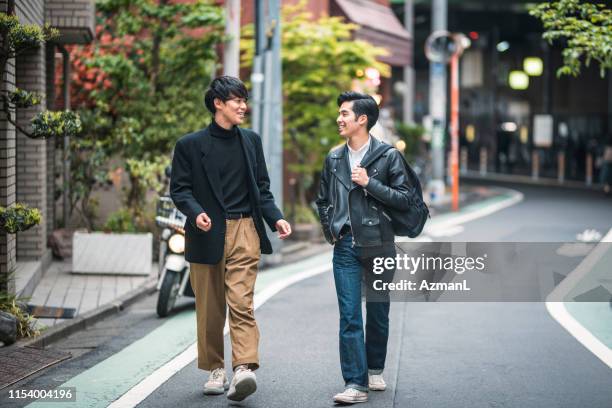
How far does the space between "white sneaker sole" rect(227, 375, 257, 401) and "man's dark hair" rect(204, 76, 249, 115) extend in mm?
1708

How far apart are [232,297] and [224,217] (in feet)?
1.65

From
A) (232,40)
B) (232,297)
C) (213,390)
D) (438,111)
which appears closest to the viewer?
(232,297)

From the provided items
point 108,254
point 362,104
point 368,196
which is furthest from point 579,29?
point 108,254

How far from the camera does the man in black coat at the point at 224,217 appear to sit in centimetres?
647

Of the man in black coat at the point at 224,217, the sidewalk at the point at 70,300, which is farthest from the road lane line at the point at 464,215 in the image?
the man in black coat at the point at 224,217

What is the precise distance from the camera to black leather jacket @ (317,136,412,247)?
251 inches

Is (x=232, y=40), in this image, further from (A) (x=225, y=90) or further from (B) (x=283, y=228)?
(B) (x=283, y=228)

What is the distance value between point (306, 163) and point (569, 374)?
1280 cm

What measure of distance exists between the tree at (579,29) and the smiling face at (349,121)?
3.37 meters

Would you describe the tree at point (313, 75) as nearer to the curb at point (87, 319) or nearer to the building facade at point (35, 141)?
the building facade at point (35, 141)

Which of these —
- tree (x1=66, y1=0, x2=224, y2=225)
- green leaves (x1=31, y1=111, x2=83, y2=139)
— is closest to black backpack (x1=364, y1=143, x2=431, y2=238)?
green leaves (x1=31, y1=111, x2=83, y2=139)

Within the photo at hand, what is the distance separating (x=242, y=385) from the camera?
627 cm

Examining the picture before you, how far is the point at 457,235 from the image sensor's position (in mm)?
17953

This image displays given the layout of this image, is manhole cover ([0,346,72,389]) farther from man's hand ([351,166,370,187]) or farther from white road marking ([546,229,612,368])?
white road marking ([546,229,612,368])
